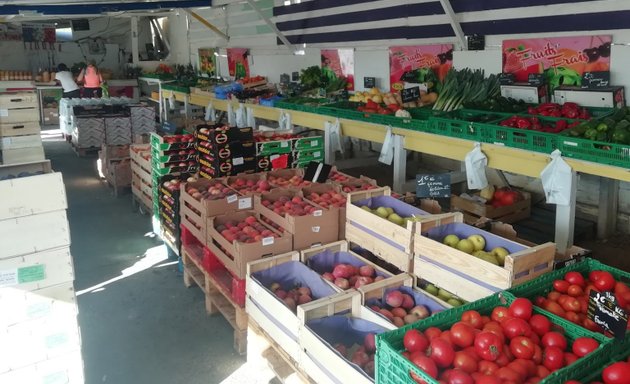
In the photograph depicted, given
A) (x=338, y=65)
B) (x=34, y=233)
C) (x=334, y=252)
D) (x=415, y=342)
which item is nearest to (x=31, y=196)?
(x=34, y=233)

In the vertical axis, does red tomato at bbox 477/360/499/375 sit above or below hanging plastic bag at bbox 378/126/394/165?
below

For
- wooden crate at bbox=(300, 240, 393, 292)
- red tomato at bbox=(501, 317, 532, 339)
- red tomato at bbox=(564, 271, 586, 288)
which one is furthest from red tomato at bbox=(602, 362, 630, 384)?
wooden crate at bbox=(300, 240, 393, 292)

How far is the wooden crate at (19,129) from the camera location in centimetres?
479

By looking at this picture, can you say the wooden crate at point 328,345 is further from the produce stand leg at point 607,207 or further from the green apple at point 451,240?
the produce stand leg at point 607,207

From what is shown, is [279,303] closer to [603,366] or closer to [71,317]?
[71,317]

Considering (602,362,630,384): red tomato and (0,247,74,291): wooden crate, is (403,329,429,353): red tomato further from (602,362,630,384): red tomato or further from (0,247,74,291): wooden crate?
(0,247,74,291): wooden crate

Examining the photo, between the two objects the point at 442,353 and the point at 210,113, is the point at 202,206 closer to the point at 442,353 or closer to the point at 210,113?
the point at 442,353

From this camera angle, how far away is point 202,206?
420 centimetres

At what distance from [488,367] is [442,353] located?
0.16 meters

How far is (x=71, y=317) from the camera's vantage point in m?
3.03

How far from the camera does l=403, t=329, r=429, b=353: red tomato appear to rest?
6.86 feet

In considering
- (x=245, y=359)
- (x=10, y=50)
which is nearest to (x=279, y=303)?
(x=245, y=359)

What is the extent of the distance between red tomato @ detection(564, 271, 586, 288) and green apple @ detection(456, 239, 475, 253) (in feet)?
1.83

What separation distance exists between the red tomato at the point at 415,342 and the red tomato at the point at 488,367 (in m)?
0.21
